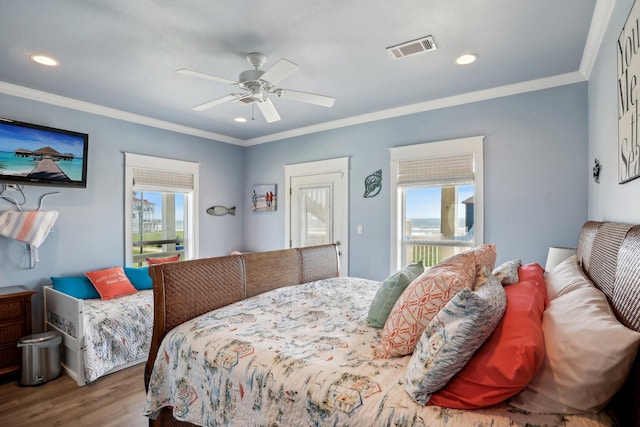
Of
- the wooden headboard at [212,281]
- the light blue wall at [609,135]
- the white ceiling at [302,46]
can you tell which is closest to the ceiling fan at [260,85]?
the white ceiling at [302,46]

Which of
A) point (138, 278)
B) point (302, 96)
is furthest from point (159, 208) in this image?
point (302, 96)

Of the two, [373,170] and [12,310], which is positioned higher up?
[373,170]

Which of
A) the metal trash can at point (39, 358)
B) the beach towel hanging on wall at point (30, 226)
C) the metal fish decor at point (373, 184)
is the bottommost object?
the metal trash can at point (39, 358)

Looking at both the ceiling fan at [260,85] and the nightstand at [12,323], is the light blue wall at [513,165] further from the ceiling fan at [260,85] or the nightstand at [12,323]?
the nightstand at [12,323]

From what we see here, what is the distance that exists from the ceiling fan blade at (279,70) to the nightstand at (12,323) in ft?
9.46

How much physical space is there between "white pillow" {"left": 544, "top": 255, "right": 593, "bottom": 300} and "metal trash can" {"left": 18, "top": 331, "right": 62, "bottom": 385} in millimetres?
3737

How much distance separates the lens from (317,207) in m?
4.72

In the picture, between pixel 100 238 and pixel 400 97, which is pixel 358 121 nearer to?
pixel 400 97

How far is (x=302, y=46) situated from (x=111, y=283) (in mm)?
3121

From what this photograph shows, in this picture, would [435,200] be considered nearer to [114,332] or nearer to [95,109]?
[114,332]

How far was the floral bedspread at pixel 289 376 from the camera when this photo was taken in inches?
43.3

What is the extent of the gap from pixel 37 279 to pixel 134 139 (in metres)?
1.87

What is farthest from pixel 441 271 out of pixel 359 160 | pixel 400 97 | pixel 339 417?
pixel 359 160

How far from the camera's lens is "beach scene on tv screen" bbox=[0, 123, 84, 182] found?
314cm
